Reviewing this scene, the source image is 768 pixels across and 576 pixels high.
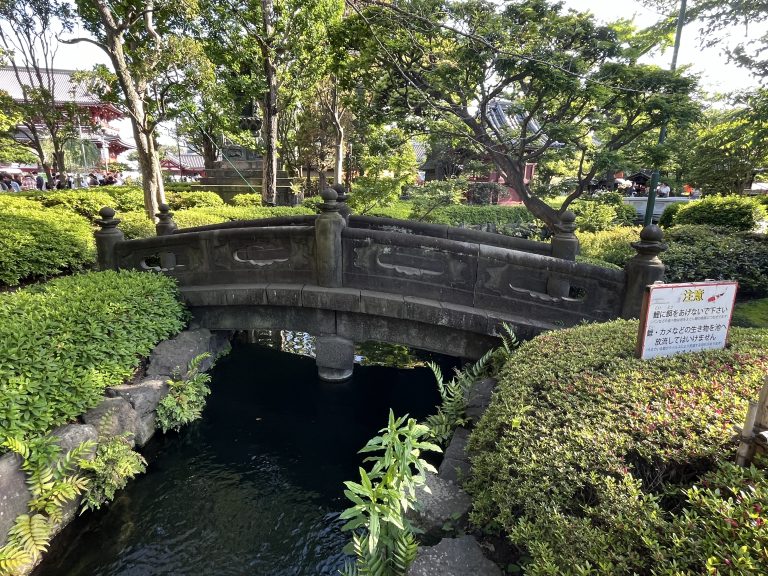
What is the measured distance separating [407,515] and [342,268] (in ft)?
12.1

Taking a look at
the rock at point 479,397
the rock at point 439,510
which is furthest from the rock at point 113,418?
the rock at point 479,397

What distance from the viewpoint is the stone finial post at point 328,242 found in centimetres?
600

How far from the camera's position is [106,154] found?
42.5 metres

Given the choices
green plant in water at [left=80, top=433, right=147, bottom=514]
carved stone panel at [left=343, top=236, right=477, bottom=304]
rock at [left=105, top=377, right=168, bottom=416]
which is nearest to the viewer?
green plant in water at [left=80, top=433, right=147, bottom=514]

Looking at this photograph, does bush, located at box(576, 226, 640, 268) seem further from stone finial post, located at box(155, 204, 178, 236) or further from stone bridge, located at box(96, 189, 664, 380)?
stone finial post, located at box(155, 204, 178, 236)

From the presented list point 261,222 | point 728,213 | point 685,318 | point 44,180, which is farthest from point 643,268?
point 44,180

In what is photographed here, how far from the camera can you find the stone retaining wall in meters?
3.53

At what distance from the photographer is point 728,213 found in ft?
39.4

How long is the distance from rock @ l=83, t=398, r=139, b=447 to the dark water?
2.08 feet

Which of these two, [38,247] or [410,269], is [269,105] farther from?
[410,269]

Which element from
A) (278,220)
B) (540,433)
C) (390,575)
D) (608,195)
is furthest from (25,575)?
(608,195)

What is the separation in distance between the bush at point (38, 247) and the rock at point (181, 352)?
114 inches

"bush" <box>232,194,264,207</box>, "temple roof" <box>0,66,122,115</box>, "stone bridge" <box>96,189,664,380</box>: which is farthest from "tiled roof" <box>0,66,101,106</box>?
"stone bridge" <box>96,189,664,380</box>

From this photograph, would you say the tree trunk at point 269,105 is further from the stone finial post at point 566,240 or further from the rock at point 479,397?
the rock at point 479,397
